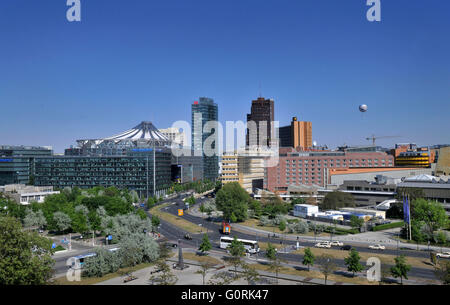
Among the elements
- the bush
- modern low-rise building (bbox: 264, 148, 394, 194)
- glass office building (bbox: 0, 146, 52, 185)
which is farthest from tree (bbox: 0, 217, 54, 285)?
glass office building (bbox: 0, 146, 52, 185)

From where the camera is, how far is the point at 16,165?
10544 centimetres

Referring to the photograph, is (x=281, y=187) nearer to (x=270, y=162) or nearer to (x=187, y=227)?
(x=270, y=162)

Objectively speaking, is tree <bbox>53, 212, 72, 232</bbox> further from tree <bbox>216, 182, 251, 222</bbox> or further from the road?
tree <bbox>216, 182, 251, 222</bbox>

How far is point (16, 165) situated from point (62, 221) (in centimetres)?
7238

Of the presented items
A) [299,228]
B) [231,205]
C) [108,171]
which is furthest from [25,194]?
[299,228]

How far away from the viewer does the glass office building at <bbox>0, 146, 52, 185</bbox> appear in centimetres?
10406

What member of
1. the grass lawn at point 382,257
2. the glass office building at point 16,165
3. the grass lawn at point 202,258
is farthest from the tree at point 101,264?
the glass office building at point 16,165

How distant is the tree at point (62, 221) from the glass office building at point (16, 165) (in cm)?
6993

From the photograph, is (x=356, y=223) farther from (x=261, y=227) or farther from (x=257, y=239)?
Result: (x=257, y=239)

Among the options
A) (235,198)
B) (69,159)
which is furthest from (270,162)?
(69,159)

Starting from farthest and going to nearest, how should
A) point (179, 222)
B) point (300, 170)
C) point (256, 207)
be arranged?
point (300, 170) < point (256, 207) < point (179, 222)

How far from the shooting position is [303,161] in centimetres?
8694
